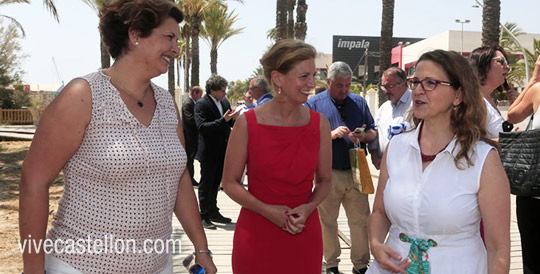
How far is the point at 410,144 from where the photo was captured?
8.25 ft

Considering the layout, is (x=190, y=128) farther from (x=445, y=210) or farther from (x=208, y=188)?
(x=445, y=210)

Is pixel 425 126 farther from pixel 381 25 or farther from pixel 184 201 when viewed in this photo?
pixel 381 25

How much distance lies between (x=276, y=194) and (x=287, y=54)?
856mm

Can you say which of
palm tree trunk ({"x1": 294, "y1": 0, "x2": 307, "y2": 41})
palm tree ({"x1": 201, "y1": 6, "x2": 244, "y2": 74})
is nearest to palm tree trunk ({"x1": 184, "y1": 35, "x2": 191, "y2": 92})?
palm tree ({"x1": 201, "y1": 6, "x2": 244, "y2": 74})

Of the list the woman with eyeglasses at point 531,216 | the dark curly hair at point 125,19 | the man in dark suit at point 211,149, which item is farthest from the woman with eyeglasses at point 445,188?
the man in dark suit at point 211,149

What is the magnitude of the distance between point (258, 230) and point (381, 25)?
44.7ft

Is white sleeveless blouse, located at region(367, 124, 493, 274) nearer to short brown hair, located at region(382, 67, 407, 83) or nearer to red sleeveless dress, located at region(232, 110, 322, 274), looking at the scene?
red sleeveless dress, located at region(232, 110, 322, 274)

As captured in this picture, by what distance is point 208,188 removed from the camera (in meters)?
7.53

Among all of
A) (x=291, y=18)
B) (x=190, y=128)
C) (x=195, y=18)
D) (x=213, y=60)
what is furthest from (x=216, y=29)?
(x=190, y=128)

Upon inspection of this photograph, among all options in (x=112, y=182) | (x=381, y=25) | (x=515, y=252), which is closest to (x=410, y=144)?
(x=112, y=182)

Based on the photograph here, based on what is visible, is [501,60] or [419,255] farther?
[501,60]

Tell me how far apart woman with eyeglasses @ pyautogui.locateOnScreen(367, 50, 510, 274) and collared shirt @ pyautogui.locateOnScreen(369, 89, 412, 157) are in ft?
9.57

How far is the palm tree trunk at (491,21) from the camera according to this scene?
496 inches

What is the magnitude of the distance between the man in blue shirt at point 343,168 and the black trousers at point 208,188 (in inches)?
99.1
